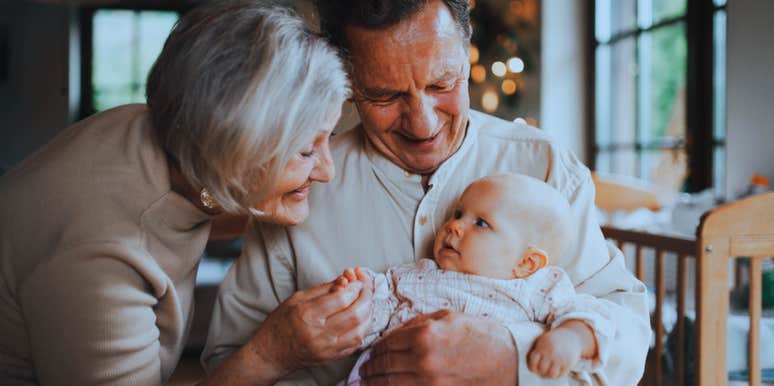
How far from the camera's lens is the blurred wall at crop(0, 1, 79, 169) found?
802cm

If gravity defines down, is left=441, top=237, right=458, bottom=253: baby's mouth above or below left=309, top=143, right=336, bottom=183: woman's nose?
below

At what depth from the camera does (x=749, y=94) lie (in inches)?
146

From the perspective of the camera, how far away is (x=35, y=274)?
125 cm

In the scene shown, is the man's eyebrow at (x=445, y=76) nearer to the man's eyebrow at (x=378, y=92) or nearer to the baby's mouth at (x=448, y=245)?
the man's eyebrow at (x=378, y=92)

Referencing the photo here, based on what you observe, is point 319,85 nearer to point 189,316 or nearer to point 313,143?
point 313,143

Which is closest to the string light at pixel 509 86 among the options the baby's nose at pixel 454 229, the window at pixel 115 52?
the window at pixel 115 52

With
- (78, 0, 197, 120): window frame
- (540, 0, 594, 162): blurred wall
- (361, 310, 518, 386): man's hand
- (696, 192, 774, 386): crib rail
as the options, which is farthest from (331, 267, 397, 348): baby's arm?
(78, 0, 197, 120): window frame

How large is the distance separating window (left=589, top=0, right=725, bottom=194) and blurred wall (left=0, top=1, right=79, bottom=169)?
5.76 metres

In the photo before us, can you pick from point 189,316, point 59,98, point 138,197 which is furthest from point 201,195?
point 59,98

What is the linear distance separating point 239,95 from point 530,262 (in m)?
0.65

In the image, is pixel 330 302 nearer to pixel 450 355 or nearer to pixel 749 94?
pixel 450 355

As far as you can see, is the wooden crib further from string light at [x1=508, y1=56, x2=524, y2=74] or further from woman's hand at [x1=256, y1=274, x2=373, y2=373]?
string light at [x1=508, y1=56, x2=524, y2=74]

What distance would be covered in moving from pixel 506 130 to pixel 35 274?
1.03 m

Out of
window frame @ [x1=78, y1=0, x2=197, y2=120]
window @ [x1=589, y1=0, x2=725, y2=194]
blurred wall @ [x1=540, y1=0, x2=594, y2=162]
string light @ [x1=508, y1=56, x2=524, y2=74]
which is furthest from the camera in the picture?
window frame @ [x1=78, y1=0, x2=197, y2=120]
